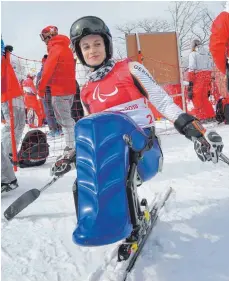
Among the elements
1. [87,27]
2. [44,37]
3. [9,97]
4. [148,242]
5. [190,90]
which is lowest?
[148,242]

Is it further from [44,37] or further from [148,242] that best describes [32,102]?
[148,242]

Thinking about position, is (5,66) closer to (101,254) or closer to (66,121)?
(66,121)

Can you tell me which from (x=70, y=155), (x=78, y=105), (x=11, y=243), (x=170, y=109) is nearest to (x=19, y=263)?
(x=11, y=243)

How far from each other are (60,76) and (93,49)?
300 centimetres

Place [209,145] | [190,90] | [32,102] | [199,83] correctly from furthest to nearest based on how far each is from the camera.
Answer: [32,102] → [190,90] → [199,83] → [209,145]

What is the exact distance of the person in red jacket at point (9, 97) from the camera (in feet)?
14.9

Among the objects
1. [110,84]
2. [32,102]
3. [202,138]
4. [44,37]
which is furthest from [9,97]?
[32,102]

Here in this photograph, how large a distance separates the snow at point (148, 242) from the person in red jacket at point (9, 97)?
141 centimetres

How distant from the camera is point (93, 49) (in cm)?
244

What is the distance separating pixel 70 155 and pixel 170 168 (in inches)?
86.7

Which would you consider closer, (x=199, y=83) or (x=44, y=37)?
(x=44, y=37)

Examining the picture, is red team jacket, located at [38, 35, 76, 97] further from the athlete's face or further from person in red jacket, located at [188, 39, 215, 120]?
person in red jacket, located at [188, 39, 215, 120]

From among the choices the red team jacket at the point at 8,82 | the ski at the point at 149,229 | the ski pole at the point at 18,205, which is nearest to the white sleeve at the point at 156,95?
the ski at the point at 149,229

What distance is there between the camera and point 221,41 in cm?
453
